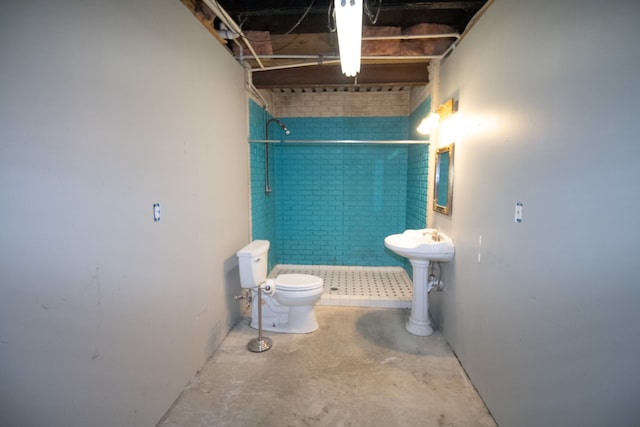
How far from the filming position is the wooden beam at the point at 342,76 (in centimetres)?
322

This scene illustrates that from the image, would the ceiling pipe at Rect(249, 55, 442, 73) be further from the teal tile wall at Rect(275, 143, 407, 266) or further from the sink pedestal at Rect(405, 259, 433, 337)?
the sink pedestal at Rect(405, 259, 433, 337)

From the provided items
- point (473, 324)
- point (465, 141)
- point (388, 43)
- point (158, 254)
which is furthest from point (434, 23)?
point (158, 254)

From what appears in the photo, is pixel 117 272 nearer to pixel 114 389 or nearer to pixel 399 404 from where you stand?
pixel 114 389

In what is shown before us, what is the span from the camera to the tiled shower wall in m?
4.31

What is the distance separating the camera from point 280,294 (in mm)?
2684

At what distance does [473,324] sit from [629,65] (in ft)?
5.38

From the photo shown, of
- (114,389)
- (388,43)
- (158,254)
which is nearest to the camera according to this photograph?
(114,389)

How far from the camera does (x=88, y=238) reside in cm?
124

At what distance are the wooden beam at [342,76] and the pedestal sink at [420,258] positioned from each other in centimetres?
168

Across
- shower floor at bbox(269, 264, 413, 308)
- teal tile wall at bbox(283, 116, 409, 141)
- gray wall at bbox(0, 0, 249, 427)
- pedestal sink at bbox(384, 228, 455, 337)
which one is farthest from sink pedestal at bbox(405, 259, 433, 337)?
teal tile wall at bbox(283, 116, 409, 141)

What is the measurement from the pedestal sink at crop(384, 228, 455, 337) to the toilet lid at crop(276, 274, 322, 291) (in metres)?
0.74

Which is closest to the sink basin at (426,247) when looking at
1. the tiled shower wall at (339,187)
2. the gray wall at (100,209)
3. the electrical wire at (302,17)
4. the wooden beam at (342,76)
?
the tiled shower wall at (339,187)

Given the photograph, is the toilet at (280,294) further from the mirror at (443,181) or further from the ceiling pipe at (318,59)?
the ceiling pipe at (318,59)

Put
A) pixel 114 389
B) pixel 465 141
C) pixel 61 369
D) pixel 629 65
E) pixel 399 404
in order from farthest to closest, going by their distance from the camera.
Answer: pixel 465 141 → pixel 399 404 → pixel 114 389 → pixel 61 369 → pixel 629 65
